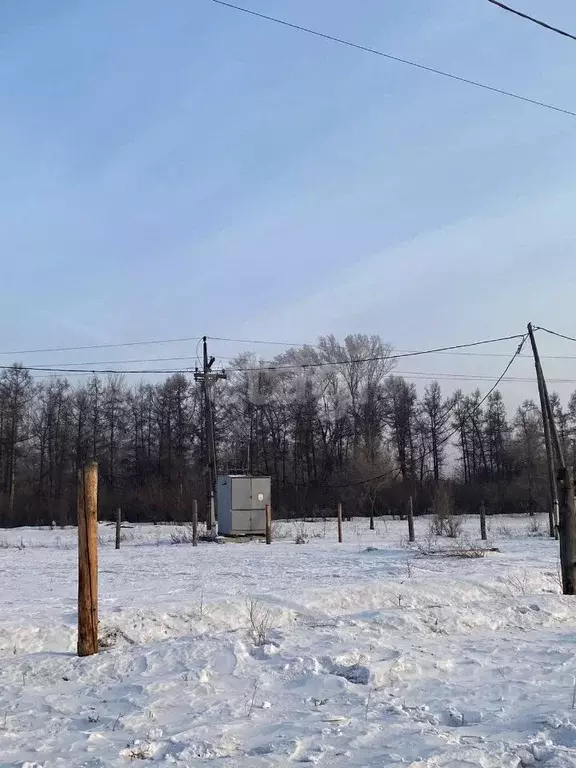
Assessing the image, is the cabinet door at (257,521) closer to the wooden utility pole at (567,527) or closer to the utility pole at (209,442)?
the utility pole at (209,442)

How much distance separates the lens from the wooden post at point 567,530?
10266 millimetres

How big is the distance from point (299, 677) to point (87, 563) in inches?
95.0

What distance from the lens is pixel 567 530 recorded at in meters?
10.5

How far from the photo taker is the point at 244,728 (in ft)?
15.6

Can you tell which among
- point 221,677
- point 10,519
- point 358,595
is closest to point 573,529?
point 358,595

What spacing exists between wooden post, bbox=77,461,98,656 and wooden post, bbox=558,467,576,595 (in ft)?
22.3

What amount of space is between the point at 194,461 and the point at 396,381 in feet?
61.4

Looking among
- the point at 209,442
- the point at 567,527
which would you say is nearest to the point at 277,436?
the point at 209,442

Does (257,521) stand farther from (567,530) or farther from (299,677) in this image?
(299,677)

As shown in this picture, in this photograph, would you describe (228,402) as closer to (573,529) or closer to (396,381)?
(396,381)

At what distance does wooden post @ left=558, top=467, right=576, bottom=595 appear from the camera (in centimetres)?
1027

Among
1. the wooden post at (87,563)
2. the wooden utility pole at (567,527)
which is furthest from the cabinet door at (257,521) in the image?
the wooden post at (87,563)

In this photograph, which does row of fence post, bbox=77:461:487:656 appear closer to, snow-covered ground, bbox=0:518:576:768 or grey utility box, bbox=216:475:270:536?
snow-covered ground, bbox=0:518:576:768

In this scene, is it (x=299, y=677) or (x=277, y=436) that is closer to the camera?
(x=299, y=677)
